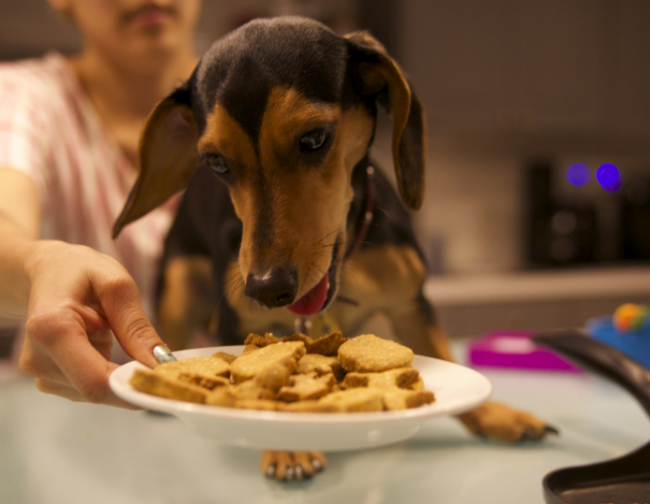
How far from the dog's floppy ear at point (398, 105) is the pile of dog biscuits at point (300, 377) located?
20 centimetres

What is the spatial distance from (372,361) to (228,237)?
0.89ft

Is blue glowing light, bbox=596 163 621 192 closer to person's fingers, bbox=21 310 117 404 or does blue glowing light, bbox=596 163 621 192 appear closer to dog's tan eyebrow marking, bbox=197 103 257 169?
dog's tan eyebrow marking, bbox=197 103 257 169

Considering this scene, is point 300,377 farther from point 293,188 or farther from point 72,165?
point 72,165

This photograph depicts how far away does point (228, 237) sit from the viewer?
65cm

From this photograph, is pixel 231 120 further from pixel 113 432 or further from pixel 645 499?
pixel 645 499

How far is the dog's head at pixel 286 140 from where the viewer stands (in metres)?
0.53

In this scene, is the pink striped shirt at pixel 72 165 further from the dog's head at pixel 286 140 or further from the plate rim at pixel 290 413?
the plate rim at pixel 290 413

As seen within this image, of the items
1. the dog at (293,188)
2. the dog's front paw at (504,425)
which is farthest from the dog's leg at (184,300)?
the dog's front paw at (504,425)

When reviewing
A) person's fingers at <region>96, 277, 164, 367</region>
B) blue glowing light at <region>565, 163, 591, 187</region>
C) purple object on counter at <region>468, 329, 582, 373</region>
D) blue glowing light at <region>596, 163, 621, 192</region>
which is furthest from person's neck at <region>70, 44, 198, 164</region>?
blue glowing light at <region>596, 163, 621, 192</region>

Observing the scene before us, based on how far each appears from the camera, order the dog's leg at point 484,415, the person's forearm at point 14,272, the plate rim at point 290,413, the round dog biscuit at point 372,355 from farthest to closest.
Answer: the dog's leg at point 484,415, the person's forearm at point 14,272, the round dog biscuit at point 372,355, the plate rim at point 290,413

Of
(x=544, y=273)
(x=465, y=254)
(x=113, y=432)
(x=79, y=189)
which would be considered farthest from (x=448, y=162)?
(x=113, y=432)

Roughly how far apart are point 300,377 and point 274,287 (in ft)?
0.32

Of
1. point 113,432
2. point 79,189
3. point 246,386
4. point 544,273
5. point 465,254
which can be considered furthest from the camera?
point 465,254

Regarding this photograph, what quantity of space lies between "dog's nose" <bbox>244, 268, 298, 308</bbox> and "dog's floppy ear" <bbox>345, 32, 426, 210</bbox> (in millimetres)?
193
